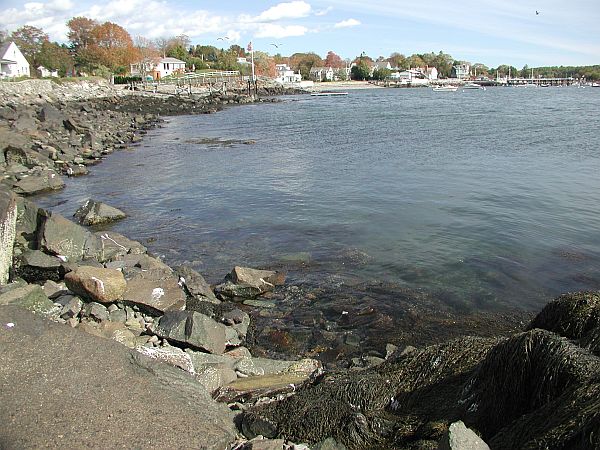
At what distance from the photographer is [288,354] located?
22.7 feet

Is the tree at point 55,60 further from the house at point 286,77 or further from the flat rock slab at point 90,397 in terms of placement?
the flat rock slab at point 90,397

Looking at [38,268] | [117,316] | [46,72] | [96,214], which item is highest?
[46,72]

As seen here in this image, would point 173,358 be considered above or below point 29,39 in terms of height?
below

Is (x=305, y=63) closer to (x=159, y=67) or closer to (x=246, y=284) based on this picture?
(x=159, y=67)

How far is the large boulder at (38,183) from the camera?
16.2 m

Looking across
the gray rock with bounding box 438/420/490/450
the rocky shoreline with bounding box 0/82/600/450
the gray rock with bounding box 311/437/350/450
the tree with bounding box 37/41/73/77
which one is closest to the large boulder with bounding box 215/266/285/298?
the rocky shoreline with bounding box 0/82/600/450

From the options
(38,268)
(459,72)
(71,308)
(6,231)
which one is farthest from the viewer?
(459,72)

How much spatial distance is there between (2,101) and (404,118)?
3307 centimetres

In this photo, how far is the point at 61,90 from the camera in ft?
177

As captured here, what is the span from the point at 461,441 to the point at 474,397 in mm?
1185

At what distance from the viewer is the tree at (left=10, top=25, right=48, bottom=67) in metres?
81.9

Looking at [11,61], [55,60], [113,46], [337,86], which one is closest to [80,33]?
[113,46]

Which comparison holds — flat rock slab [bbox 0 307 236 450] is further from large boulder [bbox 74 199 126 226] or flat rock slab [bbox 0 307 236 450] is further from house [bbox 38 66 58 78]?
house [bbox 38 66 58 78]

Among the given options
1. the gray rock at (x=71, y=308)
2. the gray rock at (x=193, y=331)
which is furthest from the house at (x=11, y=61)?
the gray rock at (x=193, y=331)
